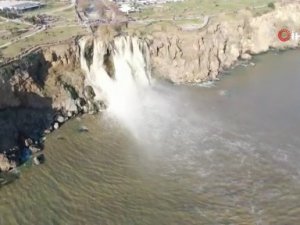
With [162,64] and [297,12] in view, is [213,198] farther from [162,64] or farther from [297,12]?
[297,12]

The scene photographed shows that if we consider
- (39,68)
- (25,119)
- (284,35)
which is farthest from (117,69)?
(284,35)

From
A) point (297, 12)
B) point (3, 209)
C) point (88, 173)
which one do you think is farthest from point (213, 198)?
point (297, 12)

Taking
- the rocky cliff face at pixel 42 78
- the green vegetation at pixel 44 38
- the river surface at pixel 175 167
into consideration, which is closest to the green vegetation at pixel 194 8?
the green vegetation at pixel 44 38

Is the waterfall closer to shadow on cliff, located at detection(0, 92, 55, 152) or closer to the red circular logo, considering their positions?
shadow on cliff, located at detection(0, 92, 55, 152)

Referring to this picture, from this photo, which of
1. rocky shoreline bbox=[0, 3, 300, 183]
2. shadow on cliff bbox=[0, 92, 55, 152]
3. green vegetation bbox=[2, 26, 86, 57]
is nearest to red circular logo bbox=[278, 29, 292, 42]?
rocky shoreline bbox=[0, 3, 300, 183]

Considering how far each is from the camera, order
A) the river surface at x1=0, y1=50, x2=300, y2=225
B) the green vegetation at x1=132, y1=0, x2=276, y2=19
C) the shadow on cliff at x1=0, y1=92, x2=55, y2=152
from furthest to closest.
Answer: the green vegetation at x1=132, y1=0, x2=276, y2=19
the shadow on cliff at x1=0, y1=92, x2=55, y2=152
the river surface at x1=0, y1=50, x2=300, y2=225

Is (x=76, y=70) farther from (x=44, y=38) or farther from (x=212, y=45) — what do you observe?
(x=212, y=45)

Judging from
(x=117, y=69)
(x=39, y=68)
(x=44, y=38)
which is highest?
(x=44, y=38)
